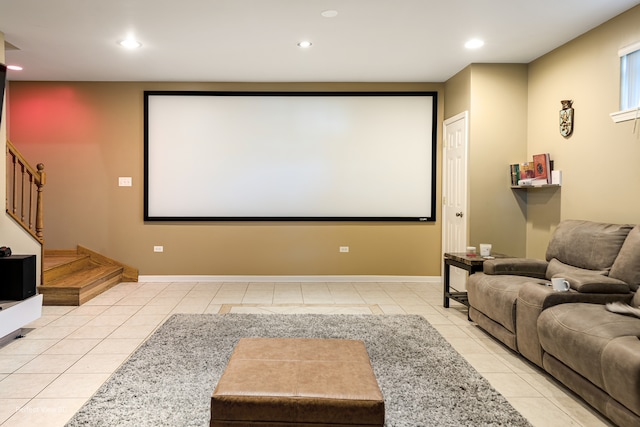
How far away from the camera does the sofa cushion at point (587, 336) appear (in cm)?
230

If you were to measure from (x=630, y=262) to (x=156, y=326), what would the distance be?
399 centimetres

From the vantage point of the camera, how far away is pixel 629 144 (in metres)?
3.64

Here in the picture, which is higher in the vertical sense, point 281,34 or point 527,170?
point 281,34

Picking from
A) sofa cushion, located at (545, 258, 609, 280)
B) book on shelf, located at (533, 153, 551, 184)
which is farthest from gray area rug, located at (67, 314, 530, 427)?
book on shelf, located at (533, 153, 551, 184)

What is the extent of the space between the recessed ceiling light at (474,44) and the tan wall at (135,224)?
162 cm

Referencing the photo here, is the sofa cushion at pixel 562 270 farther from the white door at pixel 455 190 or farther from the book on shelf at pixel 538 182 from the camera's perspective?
the white door at pixel 455 190

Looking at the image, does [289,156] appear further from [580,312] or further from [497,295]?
[580,312]

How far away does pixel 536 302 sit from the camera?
306 centimetres

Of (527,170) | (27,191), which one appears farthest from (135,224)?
(527,170)

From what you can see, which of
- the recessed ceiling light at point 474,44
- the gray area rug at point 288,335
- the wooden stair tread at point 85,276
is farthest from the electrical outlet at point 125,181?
the recessed ceiling light at point 474,44

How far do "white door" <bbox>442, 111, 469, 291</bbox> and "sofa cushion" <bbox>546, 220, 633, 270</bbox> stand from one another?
1534 millimetres

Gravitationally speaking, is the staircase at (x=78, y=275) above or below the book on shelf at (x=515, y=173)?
below

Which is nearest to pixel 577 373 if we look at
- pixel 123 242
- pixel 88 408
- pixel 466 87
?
pixel 88 408

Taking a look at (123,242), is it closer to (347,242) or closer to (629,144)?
(347,242)
